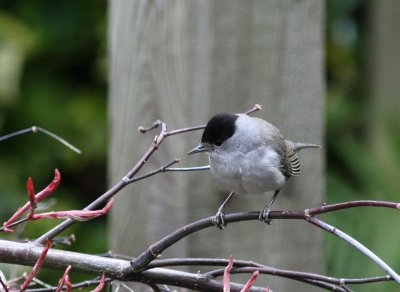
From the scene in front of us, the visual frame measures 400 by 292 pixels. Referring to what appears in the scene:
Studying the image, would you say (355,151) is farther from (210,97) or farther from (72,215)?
(72,215)

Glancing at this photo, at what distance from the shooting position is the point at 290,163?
230 centimetres

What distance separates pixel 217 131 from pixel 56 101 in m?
2.14

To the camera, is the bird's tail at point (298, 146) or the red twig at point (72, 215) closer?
the red twig at point (72, 215)

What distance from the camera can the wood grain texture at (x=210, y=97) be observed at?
6.91 feet

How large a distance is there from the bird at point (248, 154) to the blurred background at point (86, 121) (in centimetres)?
125

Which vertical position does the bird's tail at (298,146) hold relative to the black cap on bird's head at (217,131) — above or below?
below

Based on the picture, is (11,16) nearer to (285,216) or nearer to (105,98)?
(105,98)

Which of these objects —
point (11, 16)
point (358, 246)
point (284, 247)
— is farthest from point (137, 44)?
point (11, 16)

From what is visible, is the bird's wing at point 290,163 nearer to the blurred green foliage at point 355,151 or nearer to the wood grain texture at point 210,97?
the wood grain texture at point 210,97

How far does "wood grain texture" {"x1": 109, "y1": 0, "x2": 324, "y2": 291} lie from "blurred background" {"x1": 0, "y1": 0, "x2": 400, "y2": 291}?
128cm

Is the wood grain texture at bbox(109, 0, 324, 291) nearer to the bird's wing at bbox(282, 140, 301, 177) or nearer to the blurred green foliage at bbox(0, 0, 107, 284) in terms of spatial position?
the bird's wing at bbox(282, 140, 301, 177)

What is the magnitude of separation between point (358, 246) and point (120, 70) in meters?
1.30

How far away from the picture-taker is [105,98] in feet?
13.6

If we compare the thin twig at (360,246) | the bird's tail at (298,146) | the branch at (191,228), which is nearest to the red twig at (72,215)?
Answer: the branch at (191,228)
